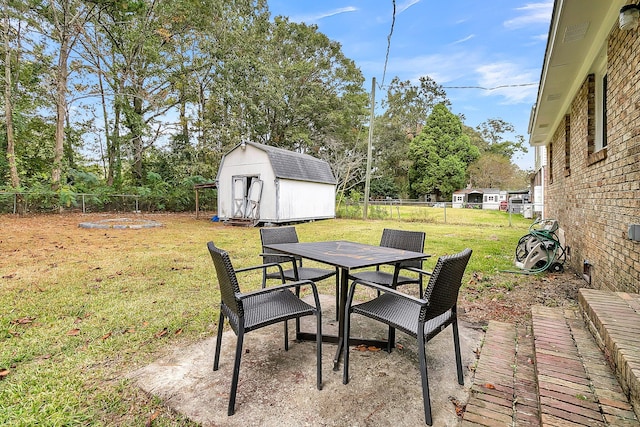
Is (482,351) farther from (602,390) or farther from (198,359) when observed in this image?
(198,359)

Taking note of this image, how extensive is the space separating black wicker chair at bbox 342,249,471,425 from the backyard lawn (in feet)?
4.02

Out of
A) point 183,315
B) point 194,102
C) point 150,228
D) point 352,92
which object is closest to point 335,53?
point 352,92

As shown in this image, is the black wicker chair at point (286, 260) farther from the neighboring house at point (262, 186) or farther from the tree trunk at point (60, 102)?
the tree trunk at point (60, 102)

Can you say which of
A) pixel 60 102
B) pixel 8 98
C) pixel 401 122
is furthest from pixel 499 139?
pixel 8 98

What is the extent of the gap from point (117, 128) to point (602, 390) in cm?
2034

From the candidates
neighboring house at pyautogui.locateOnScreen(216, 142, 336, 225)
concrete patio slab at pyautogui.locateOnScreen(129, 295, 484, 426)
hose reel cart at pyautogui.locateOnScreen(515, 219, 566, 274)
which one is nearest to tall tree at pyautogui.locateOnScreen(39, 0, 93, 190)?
neighboring house at pyautogui.locateOnScreen(216, 142, 336, 225)

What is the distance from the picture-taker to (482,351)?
7.54ft

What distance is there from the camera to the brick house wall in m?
2.61

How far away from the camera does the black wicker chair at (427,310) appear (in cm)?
170

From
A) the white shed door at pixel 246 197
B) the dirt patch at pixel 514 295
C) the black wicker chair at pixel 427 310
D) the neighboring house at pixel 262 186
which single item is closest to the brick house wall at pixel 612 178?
the dirt patch at pixel 514 295

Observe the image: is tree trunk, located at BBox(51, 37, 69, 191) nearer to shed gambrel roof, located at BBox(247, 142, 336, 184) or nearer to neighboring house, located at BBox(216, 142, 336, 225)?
neighboring house, located at BBox(216, 142, 336, 225)

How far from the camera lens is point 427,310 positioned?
1749 mm

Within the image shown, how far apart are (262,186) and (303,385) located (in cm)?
1077

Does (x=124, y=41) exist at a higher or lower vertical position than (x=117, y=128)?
higher
